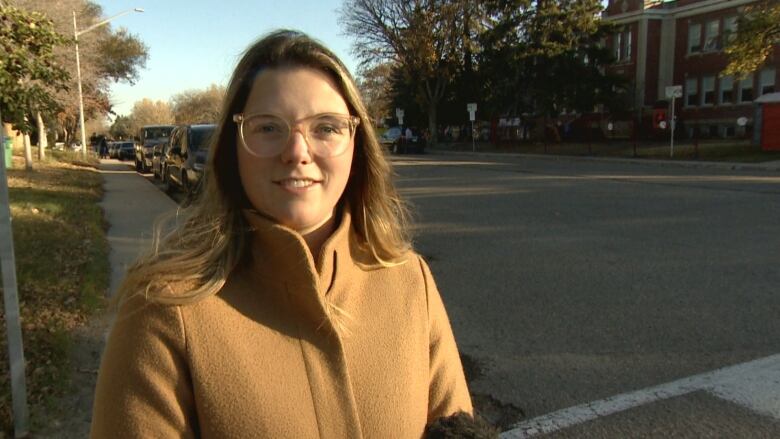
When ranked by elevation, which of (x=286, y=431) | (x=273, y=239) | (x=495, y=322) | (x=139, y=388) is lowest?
(x=495, y=322)

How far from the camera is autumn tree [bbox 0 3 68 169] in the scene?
23.3ft

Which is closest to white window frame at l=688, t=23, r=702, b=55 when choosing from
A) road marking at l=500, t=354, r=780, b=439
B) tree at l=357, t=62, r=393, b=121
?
tree at l=357, t=62, r=393, b=121

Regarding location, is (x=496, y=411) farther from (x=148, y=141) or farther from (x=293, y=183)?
(x=148, y=141)

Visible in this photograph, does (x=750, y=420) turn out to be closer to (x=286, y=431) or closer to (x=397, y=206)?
(x=397, y=206)

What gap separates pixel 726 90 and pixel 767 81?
9.25 ft

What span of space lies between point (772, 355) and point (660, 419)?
4.98 feet

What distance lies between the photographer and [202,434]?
4.37 feet

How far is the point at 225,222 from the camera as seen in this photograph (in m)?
1.55

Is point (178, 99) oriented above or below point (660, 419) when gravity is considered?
above

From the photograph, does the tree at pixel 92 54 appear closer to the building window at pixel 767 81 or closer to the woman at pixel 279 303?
the woman at pixel 279 303

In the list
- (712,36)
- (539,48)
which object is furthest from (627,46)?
(539,48)

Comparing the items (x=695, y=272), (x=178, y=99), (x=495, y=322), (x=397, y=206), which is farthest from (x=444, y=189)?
(x=178, y=99)

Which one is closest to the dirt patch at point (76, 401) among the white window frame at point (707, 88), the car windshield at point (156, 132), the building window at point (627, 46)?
the car windshield at point (156, 132)

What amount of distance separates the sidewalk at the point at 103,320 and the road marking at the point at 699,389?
245cm
